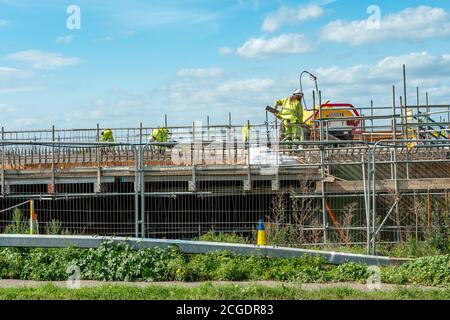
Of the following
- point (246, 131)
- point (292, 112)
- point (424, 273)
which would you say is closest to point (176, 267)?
point (424, 273)

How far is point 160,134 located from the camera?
1206 inches

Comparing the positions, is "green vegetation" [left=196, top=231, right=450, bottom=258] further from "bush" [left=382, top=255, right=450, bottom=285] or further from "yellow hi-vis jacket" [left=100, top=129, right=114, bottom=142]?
"yellow hi-vis jacket" [left=100, top=129, right=114, bottom=142]

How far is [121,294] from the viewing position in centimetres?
1021

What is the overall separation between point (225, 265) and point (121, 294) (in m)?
2.72

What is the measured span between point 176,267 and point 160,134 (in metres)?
18.6

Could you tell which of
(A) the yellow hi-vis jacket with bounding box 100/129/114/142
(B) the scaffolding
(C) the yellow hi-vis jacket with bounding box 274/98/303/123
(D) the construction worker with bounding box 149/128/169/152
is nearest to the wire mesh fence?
(B) the scaffolding

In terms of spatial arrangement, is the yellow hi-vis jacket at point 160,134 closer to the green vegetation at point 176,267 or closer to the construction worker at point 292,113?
the construction worker at point 292,113

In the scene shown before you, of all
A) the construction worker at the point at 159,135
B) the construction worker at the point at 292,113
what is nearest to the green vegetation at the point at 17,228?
the construction worker at the point at 292,113

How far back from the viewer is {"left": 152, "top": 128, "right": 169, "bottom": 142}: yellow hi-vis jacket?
30.4 metres

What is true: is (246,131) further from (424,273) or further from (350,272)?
(424,273)

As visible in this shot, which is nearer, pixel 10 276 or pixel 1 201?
pixel 10 276
